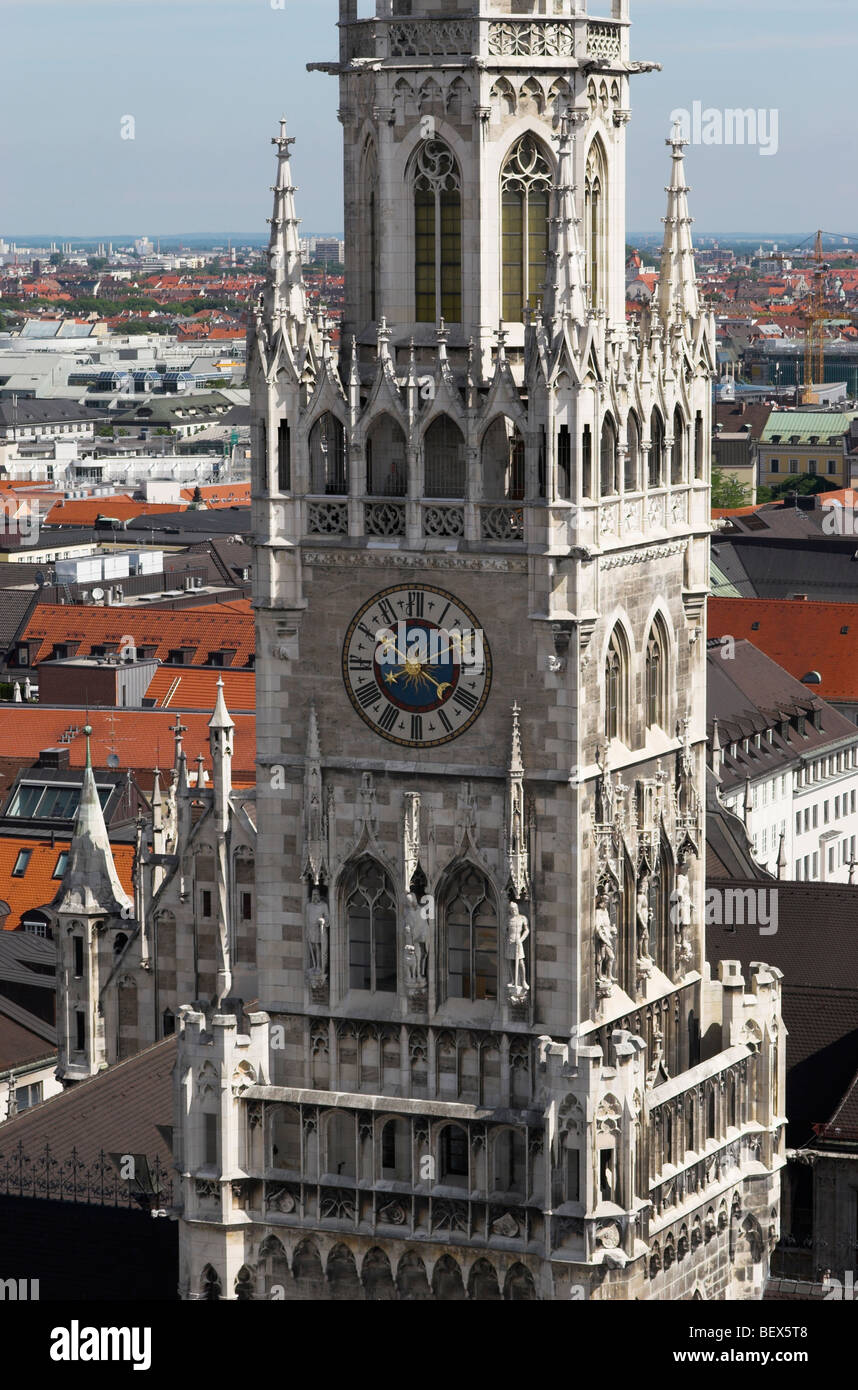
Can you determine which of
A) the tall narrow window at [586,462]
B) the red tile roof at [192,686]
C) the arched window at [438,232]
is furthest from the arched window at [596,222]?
the red tile roof at [192,686]

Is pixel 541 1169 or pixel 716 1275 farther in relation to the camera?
pixel 716 1275

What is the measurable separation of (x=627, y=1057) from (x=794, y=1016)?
95.9ft

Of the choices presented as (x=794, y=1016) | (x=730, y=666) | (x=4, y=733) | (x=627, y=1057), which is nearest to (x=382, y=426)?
(x=627, y=1057)

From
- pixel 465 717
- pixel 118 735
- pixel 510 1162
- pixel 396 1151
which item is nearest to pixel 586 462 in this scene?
pixel 465 717

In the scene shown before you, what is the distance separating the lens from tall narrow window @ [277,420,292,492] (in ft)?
188

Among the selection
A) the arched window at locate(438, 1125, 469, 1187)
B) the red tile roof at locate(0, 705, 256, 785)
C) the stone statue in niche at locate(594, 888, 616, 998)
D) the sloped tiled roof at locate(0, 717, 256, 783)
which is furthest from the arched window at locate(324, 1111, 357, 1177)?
the sloped tiled roof at locate(0, 717, 256, 783)

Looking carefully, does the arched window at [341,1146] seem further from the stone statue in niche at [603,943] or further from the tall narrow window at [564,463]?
the tall narrow window at [564,463]

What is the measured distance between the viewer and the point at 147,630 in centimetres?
18312

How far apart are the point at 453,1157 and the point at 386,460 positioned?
12.4m

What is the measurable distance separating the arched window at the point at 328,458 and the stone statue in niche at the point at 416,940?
735cm

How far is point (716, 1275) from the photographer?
6044 centimetres

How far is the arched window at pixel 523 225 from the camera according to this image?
56094 mm

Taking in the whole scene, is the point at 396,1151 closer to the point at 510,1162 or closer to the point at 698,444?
the point at 510,1162

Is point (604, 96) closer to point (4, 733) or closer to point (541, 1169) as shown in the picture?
point (541, 1169)
